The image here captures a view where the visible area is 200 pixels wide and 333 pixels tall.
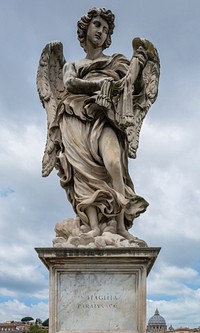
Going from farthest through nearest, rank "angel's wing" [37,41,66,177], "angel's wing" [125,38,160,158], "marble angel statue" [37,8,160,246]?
"angel's wing" [37,41,66,177], "angel's wing" [125,38,160,158], "marble angel statue" [37,8,160,246]

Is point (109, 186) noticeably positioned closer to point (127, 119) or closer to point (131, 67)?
point (127, 119)

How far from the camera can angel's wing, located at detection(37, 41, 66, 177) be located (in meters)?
11.7

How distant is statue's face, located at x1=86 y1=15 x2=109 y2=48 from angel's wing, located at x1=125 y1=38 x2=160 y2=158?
757 millimetres

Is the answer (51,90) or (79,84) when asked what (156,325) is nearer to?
(51,90)

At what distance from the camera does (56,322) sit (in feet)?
33.3

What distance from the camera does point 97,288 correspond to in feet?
33.6

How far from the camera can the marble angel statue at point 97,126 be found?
10.9 meters

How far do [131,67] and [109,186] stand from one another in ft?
6.53

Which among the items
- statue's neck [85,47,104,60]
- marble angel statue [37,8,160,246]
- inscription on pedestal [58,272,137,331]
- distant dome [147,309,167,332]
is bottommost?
inscription on pedestal [58,272,137,331]

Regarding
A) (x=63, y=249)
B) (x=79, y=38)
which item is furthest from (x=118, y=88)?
(x=63, y=249)

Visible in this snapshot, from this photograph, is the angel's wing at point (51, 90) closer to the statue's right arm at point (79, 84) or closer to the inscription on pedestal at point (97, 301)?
the statue's right arm at point (79, 84)

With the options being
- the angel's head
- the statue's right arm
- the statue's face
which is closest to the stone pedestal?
the statue's right arm

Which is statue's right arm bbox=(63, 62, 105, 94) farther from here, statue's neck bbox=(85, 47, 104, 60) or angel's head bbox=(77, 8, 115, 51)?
angel's head bbox=(77, 8, 115, 51)

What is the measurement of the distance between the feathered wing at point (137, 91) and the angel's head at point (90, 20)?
0.80 meters
